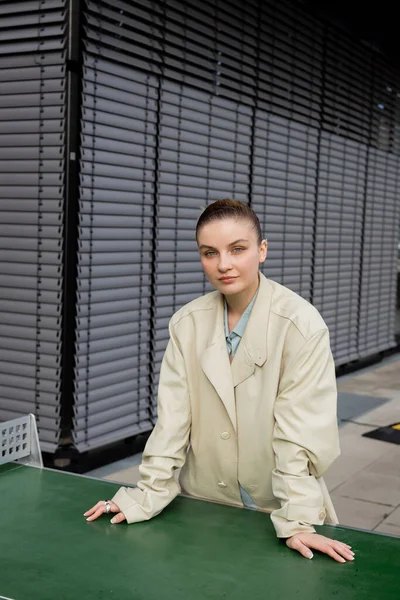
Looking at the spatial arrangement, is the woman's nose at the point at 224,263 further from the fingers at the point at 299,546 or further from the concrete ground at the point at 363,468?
the concrete ground at the point at 363,468

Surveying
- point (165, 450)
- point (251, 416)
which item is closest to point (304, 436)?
point (251, 416)

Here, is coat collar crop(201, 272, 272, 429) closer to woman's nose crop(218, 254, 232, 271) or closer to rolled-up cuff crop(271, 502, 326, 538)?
woman's nose crop(218, 254, 232, 271)

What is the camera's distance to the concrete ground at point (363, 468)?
204 inches

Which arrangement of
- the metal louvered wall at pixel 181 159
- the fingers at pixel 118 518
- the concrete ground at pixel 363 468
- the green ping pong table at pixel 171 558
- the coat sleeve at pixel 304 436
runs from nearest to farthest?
Result: the green ping pong table at pixel 171 558
the coat sleeve at pixel 304 436
the fingers at pixel 118 518
the concrete ground at pixel 363 468
the metal louvered wall at pixel 181 159

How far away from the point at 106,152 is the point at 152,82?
82 cm

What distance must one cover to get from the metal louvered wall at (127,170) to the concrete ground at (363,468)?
899 millimetres

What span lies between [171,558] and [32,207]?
12.6 ft

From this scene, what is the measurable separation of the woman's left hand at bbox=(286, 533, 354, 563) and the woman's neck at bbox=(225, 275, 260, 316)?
2.42 ft

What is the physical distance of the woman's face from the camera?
2328mm

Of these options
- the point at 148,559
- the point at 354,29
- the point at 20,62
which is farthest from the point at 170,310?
the point at 354,29

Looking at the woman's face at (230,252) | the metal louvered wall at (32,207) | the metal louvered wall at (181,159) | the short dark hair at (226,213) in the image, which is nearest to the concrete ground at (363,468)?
the metal louvered wall at (32,207)

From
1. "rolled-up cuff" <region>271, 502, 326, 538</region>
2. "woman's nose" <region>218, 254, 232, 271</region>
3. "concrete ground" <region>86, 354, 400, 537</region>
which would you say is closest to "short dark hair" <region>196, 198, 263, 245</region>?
"woman's nose" <region>218, 254, 232, 271</region>

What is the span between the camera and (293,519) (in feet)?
7.45

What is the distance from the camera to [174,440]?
2555 millimetres
